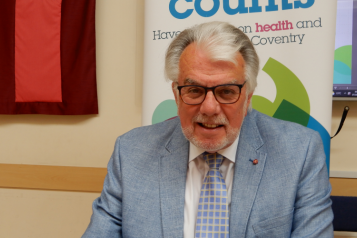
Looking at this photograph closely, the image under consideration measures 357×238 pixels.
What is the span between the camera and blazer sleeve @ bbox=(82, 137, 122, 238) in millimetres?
1397

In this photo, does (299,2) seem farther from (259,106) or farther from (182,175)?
(182,175)

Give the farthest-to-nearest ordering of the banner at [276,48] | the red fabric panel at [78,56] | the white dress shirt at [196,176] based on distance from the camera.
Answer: the red fabric panel at [78,56]
the banner at [276,48]
the white dress shirt at [196,176]

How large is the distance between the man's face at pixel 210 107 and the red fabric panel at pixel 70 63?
4.96 feet

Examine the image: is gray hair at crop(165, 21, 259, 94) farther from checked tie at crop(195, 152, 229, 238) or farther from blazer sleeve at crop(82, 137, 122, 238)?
blazer sleeve at crop(82, 137, 122, 238)

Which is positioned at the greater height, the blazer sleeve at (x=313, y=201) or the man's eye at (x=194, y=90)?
the man's eye at (x=194, y=90)

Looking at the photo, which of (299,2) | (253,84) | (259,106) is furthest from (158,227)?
(299,2)

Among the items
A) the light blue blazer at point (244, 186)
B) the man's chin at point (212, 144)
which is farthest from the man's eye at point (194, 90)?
the light blue blazer at point (244, 186)

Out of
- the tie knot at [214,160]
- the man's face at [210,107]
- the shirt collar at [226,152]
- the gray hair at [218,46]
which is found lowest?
the tie knot at [214,160]

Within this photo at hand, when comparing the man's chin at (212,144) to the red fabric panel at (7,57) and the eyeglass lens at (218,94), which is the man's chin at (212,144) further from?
the red fabric panel at (7,57)

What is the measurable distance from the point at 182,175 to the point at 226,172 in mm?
184

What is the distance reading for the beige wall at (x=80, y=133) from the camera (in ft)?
8.87

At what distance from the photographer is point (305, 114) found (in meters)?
2.00

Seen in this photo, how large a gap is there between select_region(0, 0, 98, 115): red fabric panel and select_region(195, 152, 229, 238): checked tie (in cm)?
157

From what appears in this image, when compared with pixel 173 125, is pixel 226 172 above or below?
below
